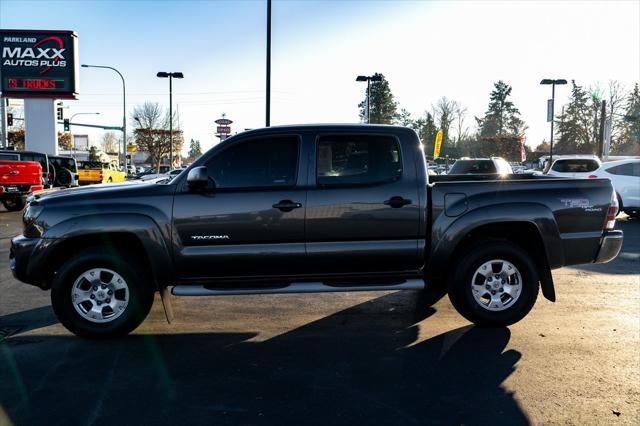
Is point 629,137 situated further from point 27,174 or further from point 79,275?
point 79,275

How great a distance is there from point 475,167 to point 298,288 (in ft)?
40.7

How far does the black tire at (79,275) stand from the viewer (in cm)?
488

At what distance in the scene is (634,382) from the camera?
4.00 m

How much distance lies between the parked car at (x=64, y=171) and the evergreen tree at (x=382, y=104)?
5088 cm

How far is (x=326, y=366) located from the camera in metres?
4.30

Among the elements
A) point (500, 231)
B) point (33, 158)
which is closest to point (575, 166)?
point (500, 231)

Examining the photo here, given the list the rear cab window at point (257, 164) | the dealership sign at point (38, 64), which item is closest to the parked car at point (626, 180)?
the rear cab window at point (257, 164)

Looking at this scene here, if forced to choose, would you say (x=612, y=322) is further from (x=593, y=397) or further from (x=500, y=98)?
(x=500, y=98)

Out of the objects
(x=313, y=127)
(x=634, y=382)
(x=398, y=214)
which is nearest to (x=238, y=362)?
(x=398, y=214)

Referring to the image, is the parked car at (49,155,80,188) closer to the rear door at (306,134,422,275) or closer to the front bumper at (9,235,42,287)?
the front bumper at (9,235,42,287)

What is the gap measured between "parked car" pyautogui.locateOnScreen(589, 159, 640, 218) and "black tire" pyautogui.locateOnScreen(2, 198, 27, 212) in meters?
18.6

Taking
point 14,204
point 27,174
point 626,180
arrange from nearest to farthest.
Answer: point 626,180, point 27,174, point 14,204

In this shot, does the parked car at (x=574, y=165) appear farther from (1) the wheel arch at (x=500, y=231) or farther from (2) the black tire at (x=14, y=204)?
(2) the black tire at (x=14, y=204)

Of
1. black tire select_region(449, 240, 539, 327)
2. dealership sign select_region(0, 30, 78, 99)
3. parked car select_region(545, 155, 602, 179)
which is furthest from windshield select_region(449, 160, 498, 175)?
dealership sign select_region(0, 30, 78, 99)
